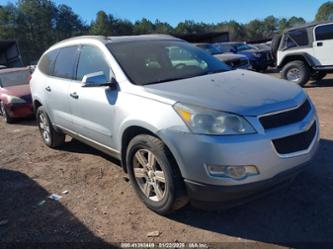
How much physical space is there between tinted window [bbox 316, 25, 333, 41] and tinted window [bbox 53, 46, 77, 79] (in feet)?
27.1

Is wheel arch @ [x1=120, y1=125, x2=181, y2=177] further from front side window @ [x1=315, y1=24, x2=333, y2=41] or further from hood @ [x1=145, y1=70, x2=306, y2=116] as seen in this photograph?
front side window @ [x1=315, y1=24, x2=333, y2=41]

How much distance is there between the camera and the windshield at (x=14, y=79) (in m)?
10.2

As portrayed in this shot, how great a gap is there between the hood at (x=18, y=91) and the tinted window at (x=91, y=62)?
5100mm

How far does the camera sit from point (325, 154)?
4.80 meters

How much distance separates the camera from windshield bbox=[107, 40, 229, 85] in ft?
13.0

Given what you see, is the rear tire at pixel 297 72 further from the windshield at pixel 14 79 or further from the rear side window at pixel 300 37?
the windshield at pixel 14 79

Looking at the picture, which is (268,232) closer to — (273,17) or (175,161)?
(175,161)

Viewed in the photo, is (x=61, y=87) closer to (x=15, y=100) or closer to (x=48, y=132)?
(x=48, y=132)

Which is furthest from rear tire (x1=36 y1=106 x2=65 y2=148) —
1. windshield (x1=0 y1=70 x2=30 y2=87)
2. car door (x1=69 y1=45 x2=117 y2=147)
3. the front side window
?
the front side window

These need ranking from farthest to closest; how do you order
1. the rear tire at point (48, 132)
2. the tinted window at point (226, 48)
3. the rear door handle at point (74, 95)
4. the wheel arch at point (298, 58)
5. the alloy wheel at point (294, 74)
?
the tinted window at point (226, 48), the alloy wheel at point (294, 74), the wheel arch at point (298, 58), the rear tire at point (48, 132), the rear door handle at point (74, 95)

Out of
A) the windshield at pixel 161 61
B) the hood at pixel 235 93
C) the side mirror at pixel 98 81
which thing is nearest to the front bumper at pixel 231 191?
the hood at pixel 235 93

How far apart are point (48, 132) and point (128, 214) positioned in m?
3.10

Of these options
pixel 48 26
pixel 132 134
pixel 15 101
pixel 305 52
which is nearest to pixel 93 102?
pixel 132 134

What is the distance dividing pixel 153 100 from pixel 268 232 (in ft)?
5.38
